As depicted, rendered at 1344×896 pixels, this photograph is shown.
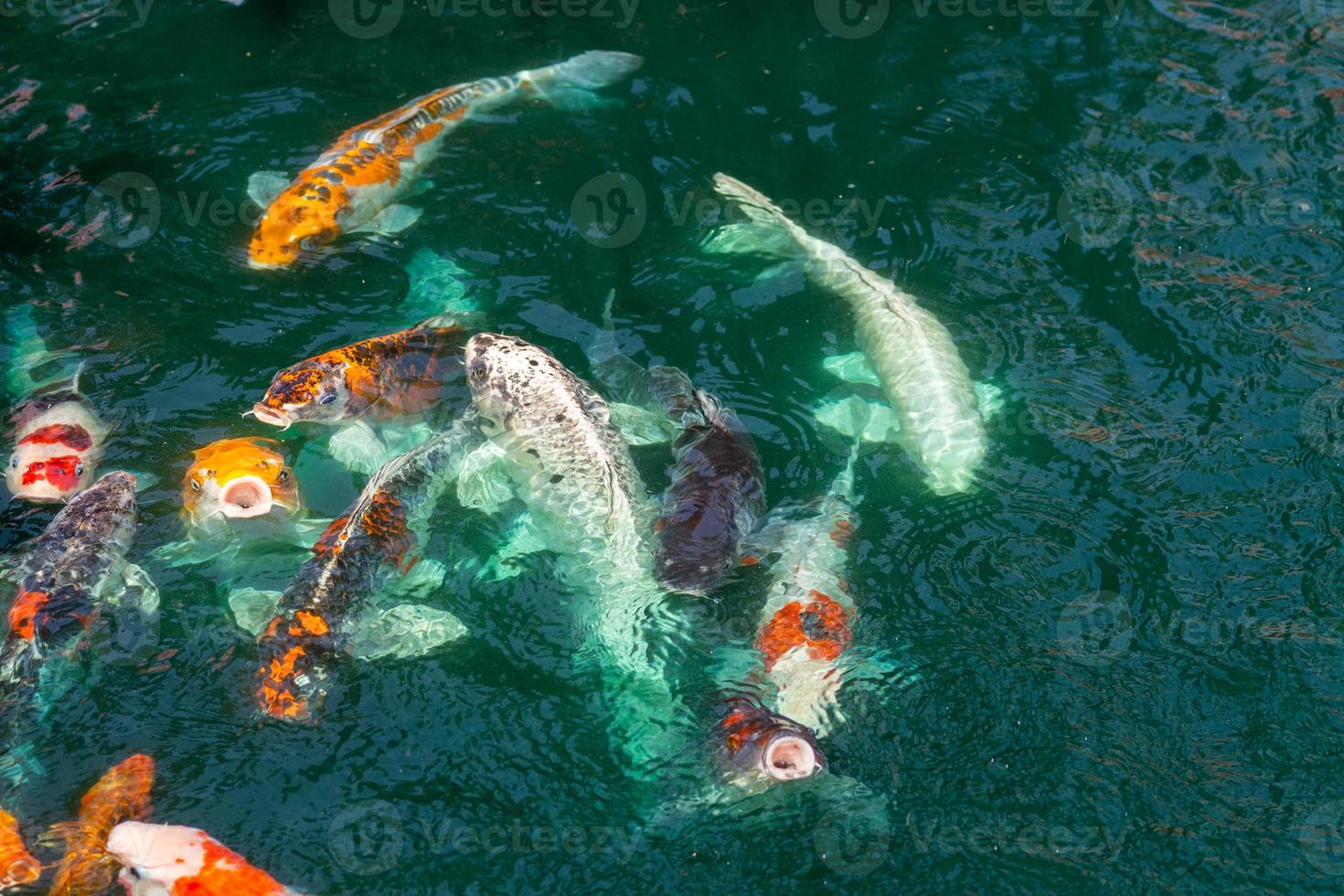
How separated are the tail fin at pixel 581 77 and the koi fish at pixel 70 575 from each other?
5.23 metres

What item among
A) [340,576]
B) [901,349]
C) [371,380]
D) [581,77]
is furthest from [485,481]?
[581,77]

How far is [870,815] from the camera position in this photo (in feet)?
18.2

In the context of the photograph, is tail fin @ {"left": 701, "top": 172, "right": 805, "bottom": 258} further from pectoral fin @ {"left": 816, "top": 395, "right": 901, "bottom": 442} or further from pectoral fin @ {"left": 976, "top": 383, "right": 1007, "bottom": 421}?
pectoral fin @ {"left": 976, "top": 383, "right": 1007, "bottom": 421}

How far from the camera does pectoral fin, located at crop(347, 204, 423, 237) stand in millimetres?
9000

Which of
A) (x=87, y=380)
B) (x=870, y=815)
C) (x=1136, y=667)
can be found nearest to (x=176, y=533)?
(x=87, y=380)

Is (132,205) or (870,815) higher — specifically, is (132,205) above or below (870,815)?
above

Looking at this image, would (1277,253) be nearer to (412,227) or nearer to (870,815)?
(870,815)

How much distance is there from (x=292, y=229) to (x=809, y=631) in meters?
5.25

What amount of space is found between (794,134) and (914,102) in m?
1.21

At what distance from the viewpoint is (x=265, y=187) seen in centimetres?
914

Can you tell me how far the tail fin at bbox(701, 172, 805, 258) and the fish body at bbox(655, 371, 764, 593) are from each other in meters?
1.76

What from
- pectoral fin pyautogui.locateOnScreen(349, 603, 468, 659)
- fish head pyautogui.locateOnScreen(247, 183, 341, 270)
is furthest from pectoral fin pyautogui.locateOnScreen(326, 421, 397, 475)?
fish head pyautogui.locateOnScreen(247, 183, 341, 270)

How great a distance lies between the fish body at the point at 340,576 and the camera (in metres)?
6.02

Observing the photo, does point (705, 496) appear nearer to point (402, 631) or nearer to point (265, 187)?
point (402, 631)
